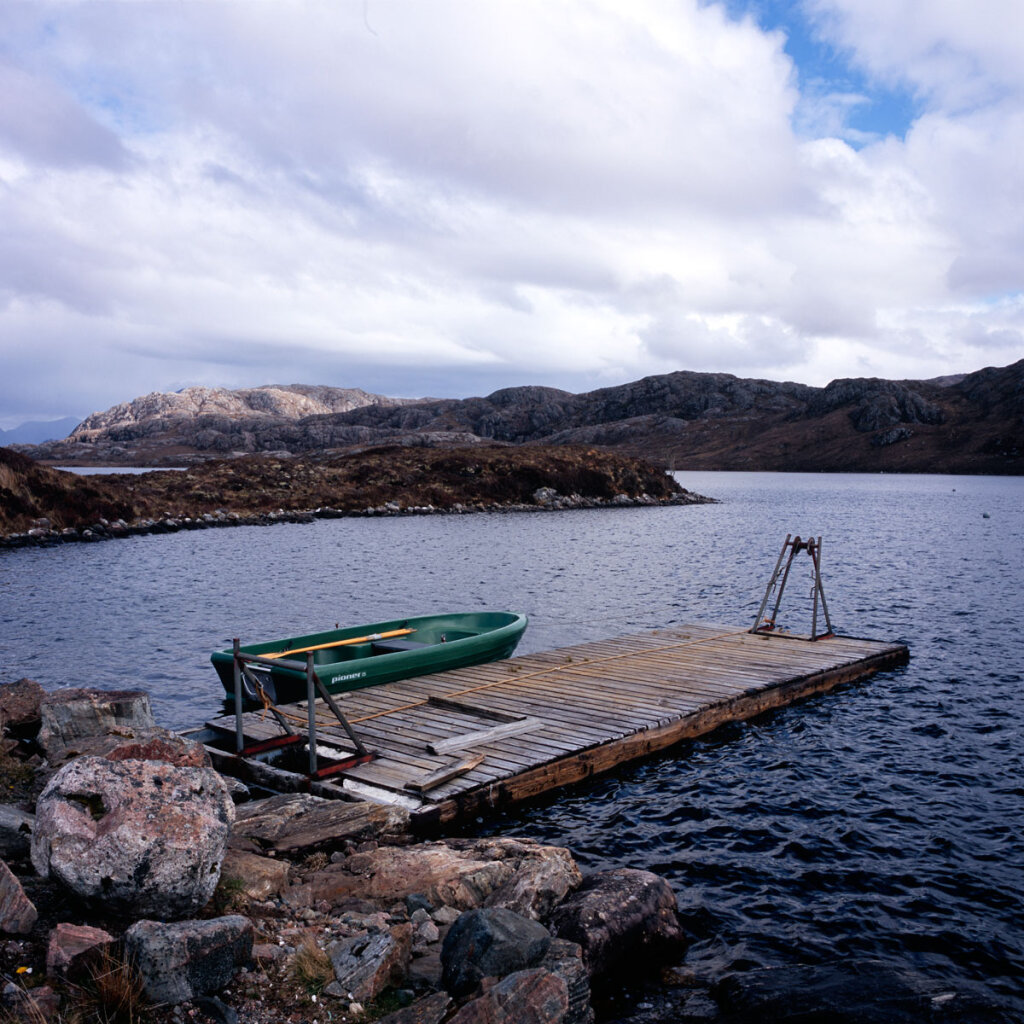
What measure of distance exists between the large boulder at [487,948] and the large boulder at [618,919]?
1.07m

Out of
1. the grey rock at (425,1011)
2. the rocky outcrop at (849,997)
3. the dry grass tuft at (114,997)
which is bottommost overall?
the rocky outcrop at (849,997)

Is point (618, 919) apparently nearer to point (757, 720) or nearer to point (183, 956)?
point (183, 956)

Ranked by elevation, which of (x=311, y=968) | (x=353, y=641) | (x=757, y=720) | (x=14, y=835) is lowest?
(x=757, y=720)

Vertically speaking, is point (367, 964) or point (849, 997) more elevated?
point (367, 964)

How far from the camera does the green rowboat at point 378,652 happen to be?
667 inches

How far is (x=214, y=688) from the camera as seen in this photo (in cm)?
2086

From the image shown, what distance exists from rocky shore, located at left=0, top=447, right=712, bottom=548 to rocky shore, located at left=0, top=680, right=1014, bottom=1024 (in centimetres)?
5102

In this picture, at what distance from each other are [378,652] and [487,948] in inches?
528

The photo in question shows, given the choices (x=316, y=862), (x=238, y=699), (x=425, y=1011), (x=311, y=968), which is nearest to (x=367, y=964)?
(x=311, y=968)

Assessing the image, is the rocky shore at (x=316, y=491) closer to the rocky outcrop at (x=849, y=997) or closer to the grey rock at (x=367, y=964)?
the grey rock at (x=367, y=964)

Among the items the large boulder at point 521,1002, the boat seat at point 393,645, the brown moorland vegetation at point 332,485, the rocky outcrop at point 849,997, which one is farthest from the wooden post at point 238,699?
the brown moorland vegetation at point 332,485

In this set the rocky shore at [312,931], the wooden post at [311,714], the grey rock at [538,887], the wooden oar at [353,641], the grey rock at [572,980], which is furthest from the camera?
the wooden oar at [353,641]

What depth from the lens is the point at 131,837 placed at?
6758 mm

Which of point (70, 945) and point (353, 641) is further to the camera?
point (353, 641)
